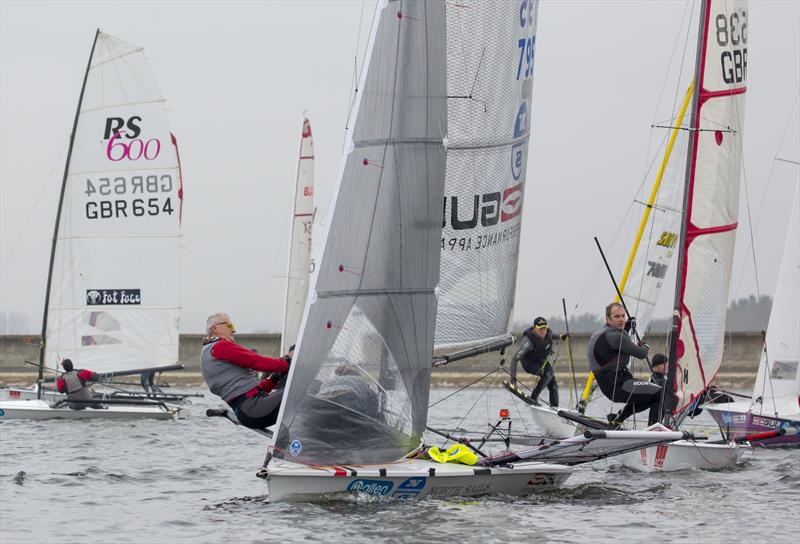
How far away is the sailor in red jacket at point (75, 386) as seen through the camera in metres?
21.3

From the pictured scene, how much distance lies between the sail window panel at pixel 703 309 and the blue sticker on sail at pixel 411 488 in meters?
6.04

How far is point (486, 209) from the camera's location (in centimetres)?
1373

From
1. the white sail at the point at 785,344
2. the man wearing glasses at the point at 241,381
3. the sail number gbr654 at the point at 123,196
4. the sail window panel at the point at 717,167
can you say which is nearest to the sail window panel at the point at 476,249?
the man wearing glasses at the point at 241,381

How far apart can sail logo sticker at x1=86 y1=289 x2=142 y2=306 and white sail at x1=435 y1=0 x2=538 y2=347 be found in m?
12.5

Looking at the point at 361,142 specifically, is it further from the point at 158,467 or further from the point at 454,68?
the point at 158,467

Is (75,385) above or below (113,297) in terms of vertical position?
below

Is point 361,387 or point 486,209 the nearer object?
point 361,387

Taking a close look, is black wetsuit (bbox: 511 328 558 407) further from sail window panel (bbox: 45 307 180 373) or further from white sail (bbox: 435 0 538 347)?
sail window panel (bbox: 45 307 180 373)

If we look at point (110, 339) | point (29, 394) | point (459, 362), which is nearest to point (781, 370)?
point (110, 339)

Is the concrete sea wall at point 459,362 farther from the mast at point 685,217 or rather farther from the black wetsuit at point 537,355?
the mast at point 685,217

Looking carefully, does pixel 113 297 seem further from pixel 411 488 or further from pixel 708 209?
pixel 411 488

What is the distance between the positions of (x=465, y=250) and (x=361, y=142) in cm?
300

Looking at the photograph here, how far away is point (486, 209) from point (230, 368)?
386 cm

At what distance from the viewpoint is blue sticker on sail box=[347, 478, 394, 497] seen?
10000mm
